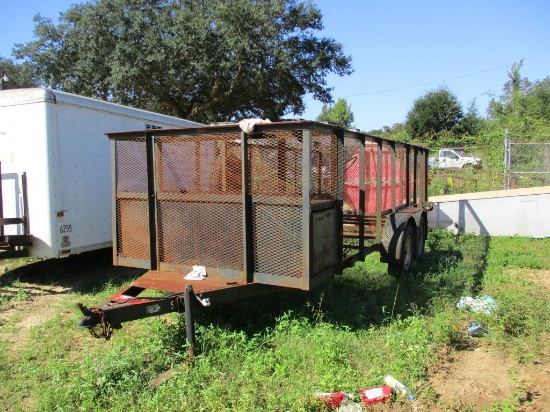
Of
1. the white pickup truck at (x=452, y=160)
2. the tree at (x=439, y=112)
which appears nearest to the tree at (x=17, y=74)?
the white pickup truck at (x=452, y=160)

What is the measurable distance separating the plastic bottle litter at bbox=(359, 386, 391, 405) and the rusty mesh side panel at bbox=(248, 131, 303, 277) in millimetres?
1164

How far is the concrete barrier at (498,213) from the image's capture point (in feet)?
35.1

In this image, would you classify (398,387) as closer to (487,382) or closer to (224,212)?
(487,382)

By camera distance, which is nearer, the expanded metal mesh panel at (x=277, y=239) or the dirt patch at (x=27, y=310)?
the expanded metal mesh panel at (x=277, y=239)

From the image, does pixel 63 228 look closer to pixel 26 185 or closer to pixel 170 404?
pixel 26 185

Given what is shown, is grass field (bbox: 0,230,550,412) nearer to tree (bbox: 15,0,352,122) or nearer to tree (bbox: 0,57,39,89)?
tree (bbox: 15,0,352,122)

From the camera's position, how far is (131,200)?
4891 mm

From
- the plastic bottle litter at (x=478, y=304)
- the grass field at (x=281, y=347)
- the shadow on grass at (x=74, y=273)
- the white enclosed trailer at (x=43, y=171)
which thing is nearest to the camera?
the grass field at (x=281, y=347)

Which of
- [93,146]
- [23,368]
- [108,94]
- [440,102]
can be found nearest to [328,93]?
[108,94]

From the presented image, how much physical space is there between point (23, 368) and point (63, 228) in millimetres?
2796

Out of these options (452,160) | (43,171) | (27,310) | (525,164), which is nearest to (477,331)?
(27,310)

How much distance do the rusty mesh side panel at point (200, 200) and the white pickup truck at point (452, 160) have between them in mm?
11841

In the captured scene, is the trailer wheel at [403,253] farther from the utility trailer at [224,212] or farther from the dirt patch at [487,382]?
the dirt patch at [487,382]

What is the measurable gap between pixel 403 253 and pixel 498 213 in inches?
234
